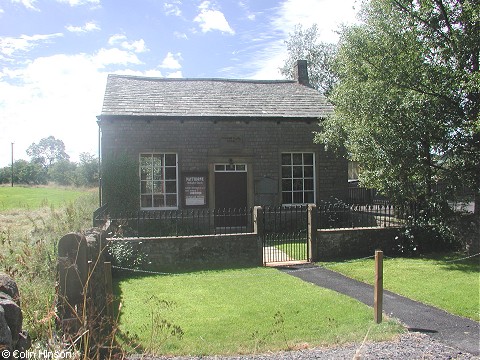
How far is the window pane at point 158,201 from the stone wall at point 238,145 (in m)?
1.21

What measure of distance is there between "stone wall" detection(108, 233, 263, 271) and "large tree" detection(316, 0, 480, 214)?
429 centimetres

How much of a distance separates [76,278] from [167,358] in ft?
4.79

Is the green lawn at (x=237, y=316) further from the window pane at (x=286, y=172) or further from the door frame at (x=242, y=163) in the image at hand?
the window pane at (x=286, y=172)

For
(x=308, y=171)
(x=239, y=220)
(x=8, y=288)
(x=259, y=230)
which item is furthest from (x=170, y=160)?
(x=8, y=288)

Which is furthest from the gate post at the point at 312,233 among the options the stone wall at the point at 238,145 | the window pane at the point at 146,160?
the window pane at the point at 146,160

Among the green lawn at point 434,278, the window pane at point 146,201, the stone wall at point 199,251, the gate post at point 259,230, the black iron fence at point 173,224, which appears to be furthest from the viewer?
the window pane at point 146,201

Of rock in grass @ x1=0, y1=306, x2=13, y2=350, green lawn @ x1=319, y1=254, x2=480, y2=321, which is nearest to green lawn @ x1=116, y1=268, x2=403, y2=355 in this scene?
green lawn @ x1=319, y1=254, x2=480, y2=321

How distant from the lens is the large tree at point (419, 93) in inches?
440

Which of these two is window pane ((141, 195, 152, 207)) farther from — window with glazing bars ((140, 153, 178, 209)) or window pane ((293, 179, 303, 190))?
window pane ((293, 179, 303, 190))

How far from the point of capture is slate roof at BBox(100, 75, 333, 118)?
53.3 feet

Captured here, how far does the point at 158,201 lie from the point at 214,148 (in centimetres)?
287

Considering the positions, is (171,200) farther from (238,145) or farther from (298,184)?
(298,184)

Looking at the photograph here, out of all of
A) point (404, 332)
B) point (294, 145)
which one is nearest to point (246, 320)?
point (404, 332)

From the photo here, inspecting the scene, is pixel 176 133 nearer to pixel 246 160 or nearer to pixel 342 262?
pixel 246 160
